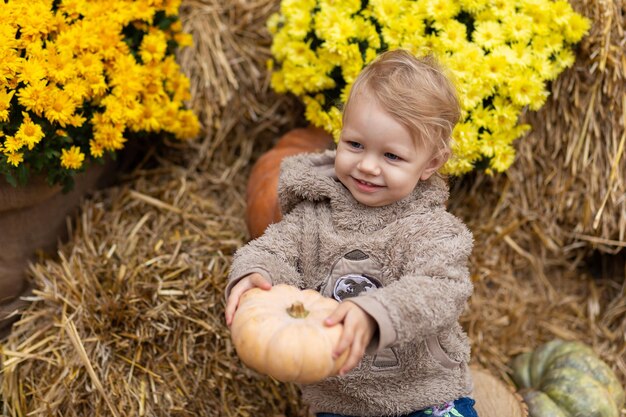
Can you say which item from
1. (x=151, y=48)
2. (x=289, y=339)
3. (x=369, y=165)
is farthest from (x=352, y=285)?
(x=151, y=48)

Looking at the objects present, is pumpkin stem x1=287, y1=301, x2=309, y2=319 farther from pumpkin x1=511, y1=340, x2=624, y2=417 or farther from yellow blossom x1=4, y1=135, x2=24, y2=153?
pumpkin x1=511, y1=340, x2=624, y2=417

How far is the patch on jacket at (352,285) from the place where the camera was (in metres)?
2.27

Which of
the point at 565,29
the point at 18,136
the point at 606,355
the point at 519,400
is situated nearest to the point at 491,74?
the point at 565,29

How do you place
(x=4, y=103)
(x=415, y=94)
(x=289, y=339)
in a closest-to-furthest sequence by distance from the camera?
(x=289, y=339), (x=415, y=94), (x=4, y=103)

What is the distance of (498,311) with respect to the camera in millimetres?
3465

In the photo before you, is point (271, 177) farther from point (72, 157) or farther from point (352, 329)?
point (352, 329)

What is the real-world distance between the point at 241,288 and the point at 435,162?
2.51 ft

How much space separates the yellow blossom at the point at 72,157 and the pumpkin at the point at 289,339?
118cm

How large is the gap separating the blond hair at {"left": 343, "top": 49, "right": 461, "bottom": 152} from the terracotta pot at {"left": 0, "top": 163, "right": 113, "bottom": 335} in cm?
143

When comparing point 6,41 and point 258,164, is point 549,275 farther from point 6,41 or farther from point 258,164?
point 6,41

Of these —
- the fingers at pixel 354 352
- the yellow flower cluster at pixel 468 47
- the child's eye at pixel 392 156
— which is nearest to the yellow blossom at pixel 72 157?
the yellow flower cluster at pixel 468 47

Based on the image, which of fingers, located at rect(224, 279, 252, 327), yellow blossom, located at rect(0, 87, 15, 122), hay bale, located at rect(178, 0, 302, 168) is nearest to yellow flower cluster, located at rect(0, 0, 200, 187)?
yellow blossom, located at rect(0, 87, 15, 122)

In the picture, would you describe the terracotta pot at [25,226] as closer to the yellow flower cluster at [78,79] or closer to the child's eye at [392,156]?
the yellow flower cluster at [78,79]

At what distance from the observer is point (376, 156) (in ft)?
7.13
